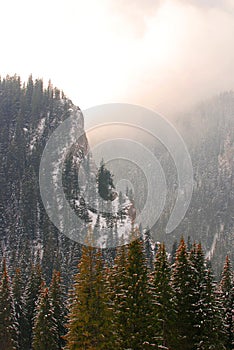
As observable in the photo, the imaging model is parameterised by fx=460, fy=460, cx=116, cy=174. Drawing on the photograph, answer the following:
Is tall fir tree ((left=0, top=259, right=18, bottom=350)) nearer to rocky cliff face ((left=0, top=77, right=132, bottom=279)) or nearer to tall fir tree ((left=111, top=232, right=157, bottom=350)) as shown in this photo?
tall fir tree ((left=111, top=232, right=157, bottom=350))

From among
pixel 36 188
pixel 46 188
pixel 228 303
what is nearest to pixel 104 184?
pixel 46 188

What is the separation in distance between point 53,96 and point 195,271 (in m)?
166

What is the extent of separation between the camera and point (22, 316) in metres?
57.5

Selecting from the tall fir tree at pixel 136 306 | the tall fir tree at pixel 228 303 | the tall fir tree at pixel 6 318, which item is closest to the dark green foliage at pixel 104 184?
the tall fir tree at pixel 6 318

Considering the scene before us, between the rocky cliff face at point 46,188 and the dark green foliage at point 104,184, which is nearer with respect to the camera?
the rocky cliff face at point 46,188

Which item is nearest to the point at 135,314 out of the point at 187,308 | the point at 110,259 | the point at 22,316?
the point at 187,308

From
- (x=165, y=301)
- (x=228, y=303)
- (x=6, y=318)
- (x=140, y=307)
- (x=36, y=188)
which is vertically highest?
(x=36, y=188)

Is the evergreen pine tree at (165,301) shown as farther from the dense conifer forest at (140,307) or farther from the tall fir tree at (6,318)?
the tall fir tree at (6,318)

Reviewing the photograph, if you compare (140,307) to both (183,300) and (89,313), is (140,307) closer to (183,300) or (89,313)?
(89,313)

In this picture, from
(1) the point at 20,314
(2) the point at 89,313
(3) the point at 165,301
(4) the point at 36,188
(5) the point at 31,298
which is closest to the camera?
(2) the point at 89,313

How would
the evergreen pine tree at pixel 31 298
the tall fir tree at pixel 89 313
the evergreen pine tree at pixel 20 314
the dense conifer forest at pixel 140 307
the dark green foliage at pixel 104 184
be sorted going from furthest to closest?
the dark green foliage at pixel 104 184 → the evergreen pine tree at pixel 31 298 → the evergreen pine tree at pixel 20 314 → the dense conifer forest at pixel 140 307 → the tall fir tree at pixel 89 313

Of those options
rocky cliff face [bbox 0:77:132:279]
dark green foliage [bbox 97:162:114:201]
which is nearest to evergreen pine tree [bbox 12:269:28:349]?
rocky cliff face [bbox 0:77:132:279]

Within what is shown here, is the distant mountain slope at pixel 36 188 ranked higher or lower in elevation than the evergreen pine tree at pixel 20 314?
higher

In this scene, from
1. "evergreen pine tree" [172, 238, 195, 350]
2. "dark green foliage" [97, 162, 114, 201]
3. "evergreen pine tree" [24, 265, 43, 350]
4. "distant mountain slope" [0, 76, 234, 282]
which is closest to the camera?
"evergreen pine tree" [172, 238, 195, 350]
